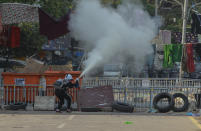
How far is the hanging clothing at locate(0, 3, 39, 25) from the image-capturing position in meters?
14.4

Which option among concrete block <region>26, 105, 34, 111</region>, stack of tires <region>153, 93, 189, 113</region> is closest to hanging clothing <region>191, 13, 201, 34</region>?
stack of tires <region>153, 93, 189, 113</region>

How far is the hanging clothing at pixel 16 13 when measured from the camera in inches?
568

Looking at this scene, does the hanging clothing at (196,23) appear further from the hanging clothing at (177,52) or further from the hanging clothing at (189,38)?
the hanging clothing at (189,38)

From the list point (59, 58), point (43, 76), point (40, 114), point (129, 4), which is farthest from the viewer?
point (59, 58)

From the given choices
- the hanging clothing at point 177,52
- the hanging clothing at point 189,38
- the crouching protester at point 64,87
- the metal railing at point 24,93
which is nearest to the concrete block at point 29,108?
the metal railing at point 24,93

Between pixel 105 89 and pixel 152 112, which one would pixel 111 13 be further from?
pixel 152 112

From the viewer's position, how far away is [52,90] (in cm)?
1423

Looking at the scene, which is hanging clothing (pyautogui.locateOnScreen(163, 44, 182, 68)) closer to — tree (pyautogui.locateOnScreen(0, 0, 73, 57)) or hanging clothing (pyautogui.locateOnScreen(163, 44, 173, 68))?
hanging clothing (pyautogui.locateOnScreen(163, 44, 173, 68))
